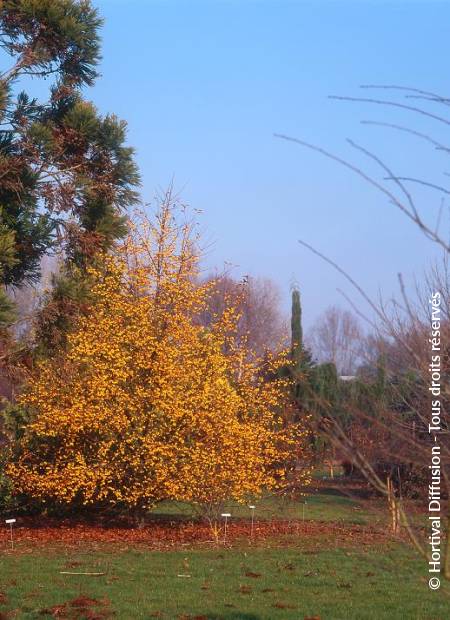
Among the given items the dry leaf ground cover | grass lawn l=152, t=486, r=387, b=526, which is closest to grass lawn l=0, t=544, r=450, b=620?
the dry leaf ground cover

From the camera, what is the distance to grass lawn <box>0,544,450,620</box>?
820 cm

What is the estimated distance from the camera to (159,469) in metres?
15.3

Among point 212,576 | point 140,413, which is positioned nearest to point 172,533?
point 140,413

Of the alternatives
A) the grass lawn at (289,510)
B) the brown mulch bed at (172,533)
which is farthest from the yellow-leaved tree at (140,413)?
the grass lawn at (289,510)

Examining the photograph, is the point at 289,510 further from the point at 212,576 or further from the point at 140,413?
the point at 212,576

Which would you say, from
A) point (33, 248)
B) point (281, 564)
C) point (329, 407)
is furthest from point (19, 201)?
point (329, 407)

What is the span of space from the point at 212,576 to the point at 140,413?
5.53 metres

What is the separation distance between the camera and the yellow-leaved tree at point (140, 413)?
15.4 m

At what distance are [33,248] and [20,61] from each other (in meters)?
3.11

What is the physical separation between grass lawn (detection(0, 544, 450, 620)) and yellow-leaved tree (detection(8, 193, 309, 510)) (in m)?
2.55

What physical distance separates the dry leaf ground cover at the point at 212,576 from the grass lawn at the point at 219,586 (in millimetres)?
11

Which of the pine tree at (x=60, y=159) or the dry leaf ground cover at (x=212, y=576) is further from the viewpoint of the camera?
the pine tree at (x=60, y=159)

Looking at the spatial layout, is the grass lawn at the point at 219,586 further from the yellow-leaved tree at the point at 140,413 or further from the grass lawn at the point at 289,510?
the grass lawn at the point at 289,510

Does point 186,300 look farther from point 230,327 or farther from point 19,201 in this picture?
point 19,201
